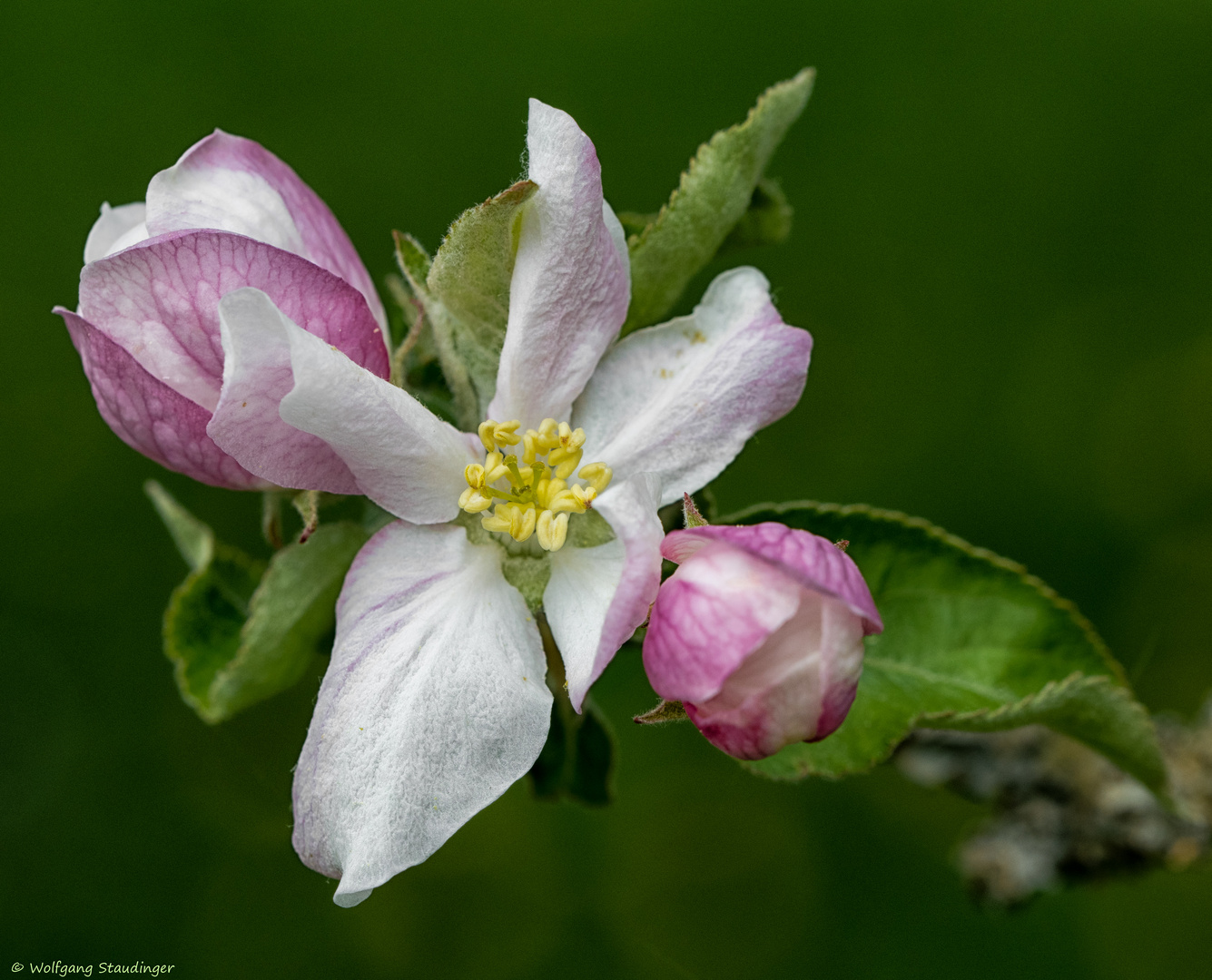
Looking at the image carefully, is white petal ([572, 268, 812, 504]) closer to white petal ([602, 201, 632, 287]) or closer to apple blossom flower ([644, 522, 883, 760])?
white petal ([602, 201, 632, 287])

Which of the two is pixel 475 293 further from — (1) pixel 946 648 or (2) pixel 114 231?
(1) pixel 946 648

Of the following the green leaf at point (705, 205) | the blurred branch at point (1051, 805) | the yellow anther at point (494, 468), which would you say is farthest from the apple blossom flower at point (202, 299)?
the blurred branch at point (1051, 805)

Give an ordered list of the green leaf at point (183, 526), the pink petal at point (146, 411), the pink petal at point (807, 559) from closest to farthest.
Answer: the pink petal at point (807, 559)
the pink petal at point (146, 411)
the green leaf at point (183, 526)

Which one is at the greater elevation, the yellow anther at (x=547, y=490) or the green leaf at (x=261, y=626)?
the yellow anther at (x=547, y=490)

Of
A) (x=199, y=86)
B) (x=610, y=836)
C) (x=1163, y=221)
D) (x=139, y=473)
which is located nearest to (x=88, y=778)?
(x=139, y=473)

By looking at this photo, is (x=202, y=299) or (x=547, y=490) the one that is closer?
(x=202, y=299)

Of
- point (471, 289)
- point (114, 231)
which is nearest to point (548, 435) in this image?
point (471, 289)

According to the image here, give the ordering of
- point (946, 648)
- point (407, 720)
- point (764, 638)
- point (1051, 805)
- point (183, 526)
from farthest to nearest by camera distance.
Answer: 1. point (1051, 805)
2. point (183, 526)
3. point (946, 648)
4. point (407, 720)
5. point (764, 638)

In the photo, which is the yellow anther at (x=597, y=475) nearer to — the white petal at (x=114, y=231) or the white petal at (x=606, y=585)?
the white petal at (x=606, y=585)
